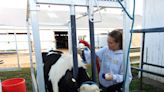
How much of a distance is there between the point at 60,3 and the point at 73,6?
0.23ft

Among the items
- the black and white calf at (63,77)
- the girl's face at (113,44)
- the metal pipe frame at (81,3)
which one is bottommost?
the black and white calf at (63,77)

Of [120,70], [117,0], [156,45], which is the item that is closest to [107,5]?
[117,0]

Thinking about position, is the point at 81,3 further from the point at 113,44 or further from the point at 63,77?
the point at 113,44

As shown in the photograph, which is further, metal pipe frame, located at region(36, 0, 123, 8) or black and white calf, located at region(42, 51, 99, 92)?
black and white calf, located at region(42, 51, 99, 92)

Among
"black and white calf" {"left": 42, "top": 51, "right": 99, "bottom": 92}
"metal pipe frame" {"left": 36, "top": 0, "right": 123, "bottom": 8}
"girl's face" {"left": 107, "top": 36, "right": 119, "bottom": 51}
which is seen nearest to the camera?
"metal pipe frame" {"left": 36, "top": 0, "right": 123, "bottom": 8}

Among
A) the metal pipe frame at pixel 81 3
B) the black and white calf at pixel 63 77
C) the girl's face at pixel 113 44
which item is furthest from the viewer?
the girl's face at pixel 113 44

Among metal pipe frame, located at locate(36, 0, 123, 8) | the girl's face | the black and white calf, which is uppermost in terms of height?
metal pipe frame, located at locate(36, 0, 123, 8)

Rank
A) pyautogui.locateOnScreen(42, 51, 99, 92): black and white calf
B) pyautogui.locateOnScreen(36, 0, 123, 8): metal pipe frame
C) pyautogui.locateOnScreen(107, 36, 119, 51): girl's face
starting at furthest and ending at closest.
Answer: pyautogui.locateOnScreen(107, 36, 119, 51): girl's face, pyautogui.locateOnScreen(42, 51, 99, 92): black and white calf, pyautogui.locateOnScreen(36, 0, 123, 8): metal pipe frame

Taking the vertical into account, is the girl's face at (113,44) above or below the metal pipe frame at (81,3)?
below

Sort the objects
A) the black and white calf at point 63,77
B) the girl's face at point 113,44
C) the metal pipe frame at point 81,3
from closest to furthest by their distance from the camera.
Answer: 1. the metal pipe frame at point 81,3
2. the black and white calf at point 63,77
3. the girl's face at point 113,44

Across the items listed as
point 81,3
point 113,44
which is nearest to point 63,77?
point 81,3

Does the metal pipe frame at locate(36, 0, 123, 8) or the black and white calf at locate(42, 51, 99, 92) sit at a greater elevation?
the metal pipe frame at locate(36, 0, 123, 8)

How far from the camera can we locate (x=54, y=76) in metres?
1.09

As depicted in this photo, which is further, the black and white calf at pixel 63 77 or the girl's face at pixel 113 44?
the girl's face at pixel 113 44
